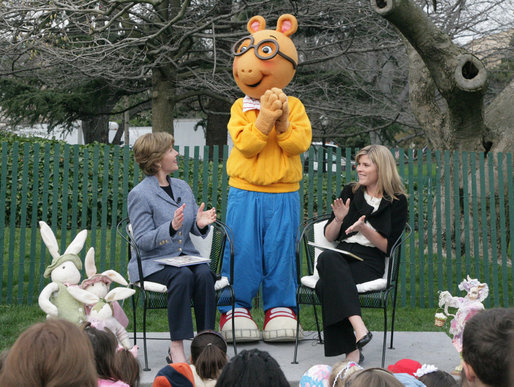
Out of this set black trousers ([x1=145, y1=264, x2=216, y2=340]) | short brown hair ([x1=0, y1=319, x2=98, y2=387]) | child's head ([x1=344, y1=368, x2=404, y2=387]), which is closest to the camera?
short brown hair ([x1=0, y1=319, x2=98, y2=387])

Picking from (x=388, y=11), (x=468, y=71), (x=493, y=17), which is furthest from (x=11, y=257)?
(x=493, y=17)

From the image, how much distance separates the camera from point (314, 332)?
228 inches

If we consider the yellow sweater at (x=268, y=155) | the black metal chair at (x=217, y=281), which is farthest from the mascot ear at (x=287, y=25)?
the black metal chair at (x=217, y=281)

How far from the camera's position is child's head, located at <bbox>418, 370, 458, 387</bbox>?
2762 mm

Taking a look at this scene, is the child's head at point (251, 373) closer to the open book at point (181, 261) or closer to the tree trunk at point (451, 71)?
the open book at point (181, 261)

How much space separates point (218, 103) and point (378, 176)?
412 inches

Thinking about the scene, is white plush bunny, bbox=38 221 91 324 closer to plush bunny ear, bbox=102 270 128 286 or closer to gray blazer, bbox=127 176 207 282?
plush bunny ear, bbox=102 270 128 286

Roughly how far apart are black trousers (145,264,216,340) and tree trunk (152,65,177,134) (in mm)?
8048

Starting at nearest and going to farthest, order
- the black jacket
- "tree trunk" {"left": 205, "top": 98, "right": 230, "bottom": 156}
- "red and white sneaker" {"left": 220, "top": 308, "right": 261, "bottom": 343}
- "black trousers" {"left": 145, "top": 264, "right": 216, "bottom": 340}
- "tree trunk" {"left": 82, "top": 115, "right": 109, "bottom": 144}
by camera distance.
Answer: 1. "black trousers" {"left": 145, "top": 264, "right": 216, "bottom": 340}
2. the black jacket
3. "red and white sneaker" {"left": 220, "top": 308, "right": 261, "bottom": 343}
4. "tree trunk" {"left": 205, "top": 98, "right": 230, "bottom": 156}
5. "tree trunk" {"left": 82, "top": 115, "right": 109, "bottom": 144}

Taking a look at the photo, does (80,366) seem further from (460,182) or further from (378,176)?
(460,182)

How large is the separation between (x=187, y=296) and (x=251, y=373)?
243cm

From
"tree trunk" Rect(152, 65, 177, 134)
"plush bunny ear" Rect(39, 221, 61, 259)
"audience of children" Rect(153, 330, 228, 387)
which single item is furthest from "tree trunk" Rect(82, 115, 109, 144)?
"audience of children" Rect(153, 330, 228, 387)

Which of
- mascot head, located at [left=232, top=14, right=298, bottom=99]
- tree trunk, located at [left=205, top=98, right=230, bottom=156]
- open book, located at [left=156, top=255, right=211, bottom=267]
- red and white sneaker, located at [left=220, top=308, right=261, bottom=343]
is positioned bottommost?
red and white sneaker, located at [left=220, top=308, right=261, bottom=343]

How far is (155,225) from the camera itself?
4.95 meters
